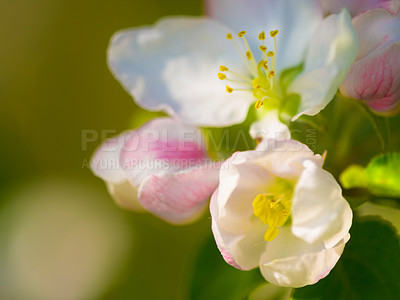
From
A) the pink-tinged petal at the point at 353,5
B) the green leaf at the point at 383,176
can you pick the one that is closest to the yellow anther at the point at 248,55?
the pink-tinged petal at the point at 353,5

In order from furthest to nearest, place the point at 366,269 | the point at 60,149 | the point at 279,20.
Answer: the point at 60,149
the point at 279,20
the point at 366,269

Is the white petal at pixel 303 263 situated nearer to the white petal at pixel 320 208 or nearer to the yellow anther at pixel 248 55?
the white petal at pixel 320 208

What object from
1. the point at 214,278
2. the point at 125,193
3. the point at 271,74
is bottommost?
the point at 214,278

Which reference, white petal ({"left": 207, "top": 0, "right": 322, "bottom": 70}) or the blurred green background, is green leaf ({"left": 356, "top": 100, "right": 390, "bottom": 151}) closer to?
white petal ({"left": 207, "top": 0, "right": 322, "bottom": 70})

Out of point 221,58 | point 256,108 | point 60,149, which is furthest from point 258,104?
point 60,149

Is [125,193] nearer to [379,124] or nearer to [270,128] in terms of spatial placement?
[270,128]

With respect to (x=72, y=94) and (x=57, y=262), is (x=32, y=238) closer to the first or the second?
(x=57, y=262)
